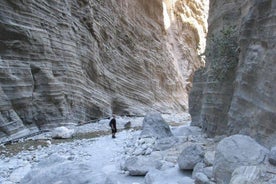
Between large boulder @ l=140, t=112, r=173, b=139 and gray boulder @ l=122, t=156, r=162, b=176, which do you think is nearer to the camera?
gray boulder @ l=122, t=156, r=162, b=176

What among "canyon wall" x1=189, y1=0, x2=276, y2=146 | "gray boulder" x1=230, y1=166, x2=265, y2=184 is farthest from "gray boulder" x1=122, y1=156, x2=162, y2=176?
"gray boulder" x1=230, y1=166, x2=265, y2=184

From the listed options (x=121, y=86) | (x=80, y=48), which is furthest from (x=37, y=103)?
(x=121, y=86)

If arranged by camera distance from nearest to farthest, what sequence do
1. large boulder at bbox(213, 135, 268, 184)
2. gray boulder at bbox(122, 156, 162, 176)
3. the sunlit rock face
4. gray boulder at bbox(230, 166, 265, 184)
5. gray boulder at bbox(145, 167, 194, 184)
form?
1. gray boulder at bbox(230, 166, 265, 184)
2. large boulder at bbox(213, 135, 268, 184)
3. gray boulder at bbox(145, 167, 194, 184)
4. gray boulder at bbox(122, 156, 162, 176)
5. the sunlit rock face

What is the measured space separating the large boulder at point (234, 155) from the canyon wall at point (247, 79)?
1.27m

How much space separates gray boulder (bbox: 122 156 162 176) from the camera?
7422 mm

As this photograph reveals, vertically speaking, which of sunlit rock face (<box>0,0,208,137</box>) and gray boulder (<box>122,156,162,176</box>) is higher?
sunlit rock face (<box>0,0,208,137</box>)

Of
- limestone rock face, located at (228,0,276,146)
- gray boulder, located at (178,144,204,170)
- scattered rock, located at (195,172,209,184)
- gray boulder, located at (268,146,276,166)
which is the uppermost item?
limestone rock face, located at (228,0,276,146)

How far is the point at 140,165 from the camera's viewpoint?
7.56 metres

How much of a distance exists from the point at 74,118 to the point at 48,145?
6.40m

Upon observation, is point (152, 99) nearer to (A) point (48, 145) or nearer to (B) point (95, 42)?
(B) point (95, 42)

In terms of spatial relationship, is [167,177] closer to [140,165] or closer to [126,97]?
[140,165]

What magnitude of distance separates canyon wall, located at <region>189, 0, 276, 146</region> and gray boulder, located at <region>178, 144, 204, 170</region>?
1322mm

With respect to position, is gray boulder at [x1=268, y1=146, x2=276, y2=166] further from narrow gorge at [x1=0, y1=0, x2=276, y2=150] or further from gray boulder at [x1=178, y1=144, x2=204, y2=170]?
gray boulder at [x1=178, y1=144, x2=204, y2=170]

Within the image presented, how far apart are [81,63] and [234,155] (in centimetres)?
1684
